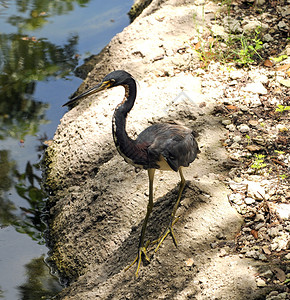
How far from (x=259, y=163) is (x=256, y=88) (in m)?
1.17

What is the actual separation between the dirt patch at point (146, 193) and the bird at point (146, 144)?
0.18 m

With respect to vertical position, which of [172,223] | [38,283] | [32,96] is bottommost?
[38,283]

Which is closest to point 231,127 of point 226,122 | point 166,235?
point 226,122

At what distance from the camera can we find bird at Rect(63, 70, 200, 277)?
3.75 meters

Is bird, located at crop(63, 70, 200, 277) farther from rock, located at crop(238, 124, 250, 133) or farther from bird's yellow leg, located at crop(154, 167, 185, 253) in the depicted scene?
rock, located at crop(238, 124, 250, 133)

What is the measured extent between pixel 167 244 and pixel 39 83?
13.6 feet

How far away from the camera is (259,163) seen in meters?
4.61

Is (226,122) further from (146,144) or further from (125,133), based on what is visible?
(125,133)

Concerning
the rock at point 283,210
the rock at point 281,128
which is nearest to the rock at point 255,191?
the rock at point 283,210

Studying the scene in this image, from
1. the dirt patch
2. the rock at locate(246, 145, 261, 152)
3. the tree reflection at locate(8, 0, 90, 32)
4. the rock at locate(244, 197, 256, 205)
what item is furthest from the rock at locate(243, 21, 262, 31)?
the tree reflection at locate(8, 0, 90, 32)

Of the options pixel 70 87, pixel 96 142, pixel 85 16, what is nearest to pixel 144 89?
pixel 96 142

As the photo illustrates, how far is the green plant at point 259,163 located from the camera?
14.9 ft

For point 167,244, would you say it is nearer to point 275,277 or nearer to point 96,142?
point 275,277

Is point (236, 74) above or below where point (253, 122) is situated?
above
